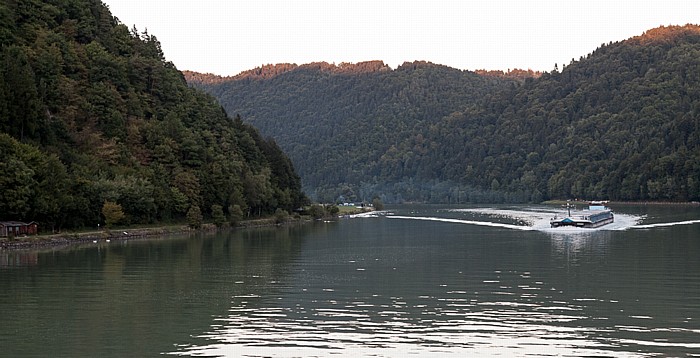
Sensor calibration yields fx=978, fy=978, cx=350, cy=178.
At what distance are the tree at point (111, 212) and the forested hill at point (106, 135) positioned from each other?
1.34 meters

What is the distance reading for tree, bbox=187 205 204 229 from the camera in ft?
371

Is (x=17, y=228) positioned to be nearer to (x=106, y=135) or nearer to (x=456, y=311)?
(x=106, y=135)

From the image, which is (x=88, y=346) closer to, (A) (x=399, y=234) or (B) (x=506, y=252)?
(B) (x=506, y=252)

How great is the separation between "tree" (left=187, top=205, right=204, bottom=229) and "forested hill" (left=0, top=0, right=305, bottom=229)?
35.1 inches

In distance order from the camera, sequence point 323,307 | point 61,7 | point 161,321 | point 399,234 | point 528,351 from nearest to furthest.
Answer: point 528,351, point 161,321, point 323,307, point 399,234, point 61,7

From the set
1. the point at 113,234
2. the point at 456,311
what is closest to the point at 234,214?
the point at 113,234

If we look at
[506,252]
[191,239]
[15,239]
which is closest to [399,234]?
[191,239]

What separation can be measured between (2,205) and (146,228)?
20144 mm

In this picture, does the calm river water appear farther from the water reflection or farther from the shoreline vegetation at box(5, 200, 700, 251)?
the shoreline vegetation at box(5, 200, 700, 251)

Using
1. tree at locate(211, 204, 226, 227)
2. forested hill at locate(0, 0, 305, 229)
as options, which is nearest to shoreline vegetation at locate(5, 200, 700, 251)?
tree at locate(211, 204, 226, 227)

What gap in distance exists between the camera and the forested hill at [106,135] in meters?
94.0

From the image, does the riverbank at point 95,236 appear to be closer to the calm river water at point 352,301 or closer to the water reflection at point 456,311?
the calm river water at point 352,301

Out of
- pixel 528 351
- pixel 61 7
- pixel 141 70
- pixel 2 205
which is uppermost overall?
pixel 61 7

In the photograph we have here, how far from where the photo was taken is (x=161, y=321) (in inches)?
1529
